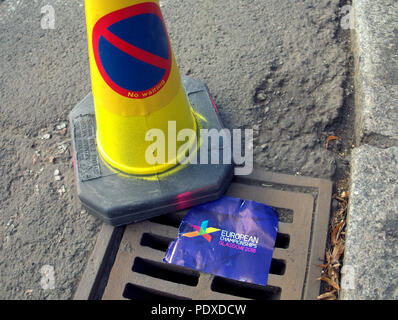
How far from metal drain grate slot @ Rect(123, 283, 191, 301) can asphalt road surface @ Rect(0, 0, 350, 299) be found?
0.74ft

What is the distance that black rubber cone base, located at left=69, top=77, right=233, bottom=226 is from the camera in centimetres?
167

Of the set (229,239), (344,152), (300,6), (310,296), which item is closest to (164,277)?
(229,239)

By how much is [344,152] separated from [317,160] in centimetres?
15

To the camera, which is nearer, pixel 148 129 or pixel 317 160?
pixel 148 129

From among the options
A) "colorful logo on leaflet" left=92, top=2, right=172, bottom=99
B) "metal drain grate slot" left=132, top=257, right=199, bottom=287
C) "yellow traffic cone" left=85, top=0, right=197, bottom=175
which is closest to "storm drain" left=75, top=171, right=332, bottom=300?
"metal drain grate slot" left=132, top=257, right=199, bottom=287

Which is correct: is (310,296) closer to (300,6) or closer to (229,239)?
(229,239)

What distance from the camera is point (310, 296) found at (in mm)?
1499

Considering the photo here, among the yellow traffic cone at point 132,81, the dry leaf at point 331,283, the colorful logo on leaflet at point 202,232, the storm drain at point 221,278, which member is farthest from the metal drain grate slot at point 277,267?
the yellow traffic cone at point 132,81

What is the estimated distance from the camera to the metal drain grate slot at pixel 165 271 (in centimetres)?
165

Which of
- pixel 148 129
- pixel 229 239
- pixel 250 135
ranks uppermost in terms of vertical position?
pixel 148 129

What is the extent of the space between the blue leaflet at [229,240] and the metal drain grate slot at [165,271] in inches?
2.4

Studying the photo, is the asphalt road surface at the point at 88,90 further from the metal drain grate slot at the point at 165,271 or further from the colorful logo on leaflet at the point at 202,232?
the colorful logo on leaflet at the point at 202,232

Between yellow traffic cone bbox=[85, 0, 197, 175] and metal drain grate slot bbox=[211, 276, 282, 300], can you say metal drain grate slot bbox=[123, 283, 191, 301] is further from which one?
yellow traffic cone bbox=[85, 0, 197, 175]

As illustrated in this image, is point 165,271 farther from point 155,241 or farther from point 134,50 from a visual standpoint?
point 134,50
